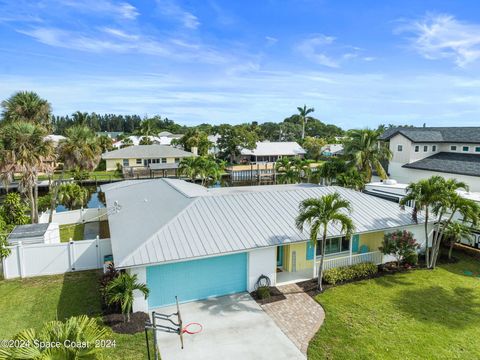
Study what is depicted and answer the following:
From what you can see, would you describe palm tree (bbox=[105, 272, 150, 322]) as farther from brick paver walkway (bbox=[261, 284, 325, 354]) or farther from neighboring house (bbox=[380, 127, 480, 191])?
neighboring house (bbox=[380, 127, 480, 191])

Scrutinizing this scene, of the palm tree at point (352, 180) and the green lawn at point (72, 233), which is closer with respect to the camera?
the green lawn at point (72, 233)

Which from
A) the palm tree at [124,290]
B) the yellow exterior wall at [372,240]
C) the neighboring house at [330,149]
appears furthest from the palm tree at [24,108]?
the neighboring house at [330,149]

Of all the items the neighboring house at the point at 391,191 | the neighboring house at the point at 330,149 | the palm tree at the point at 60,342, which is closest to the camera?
the palm tree at the point at 60,342

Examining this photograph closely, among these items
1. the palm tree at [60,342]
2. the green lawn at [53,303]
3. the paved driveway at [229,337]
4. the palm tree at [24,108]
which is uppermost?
the palm tree at [24,108]

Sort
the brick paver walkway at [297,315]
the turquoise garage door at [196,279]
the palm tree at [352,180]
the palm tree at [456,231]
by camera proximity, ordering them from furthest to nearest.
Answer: the palm tree at [352,180]
the palm tree at [456,231]
the turquoise garage door at [196,279]
the brick paver walkway at [297,315]

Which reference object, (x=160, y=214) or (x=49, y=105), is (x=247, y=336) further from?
(x=49, y=105)

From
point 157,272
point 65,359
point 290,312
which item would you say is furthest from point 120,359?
point 290,312

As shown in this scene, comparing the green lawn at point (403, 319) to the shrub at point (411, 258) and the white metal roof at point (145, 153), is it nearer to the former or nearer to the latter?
the shrub at point (411, 258)
